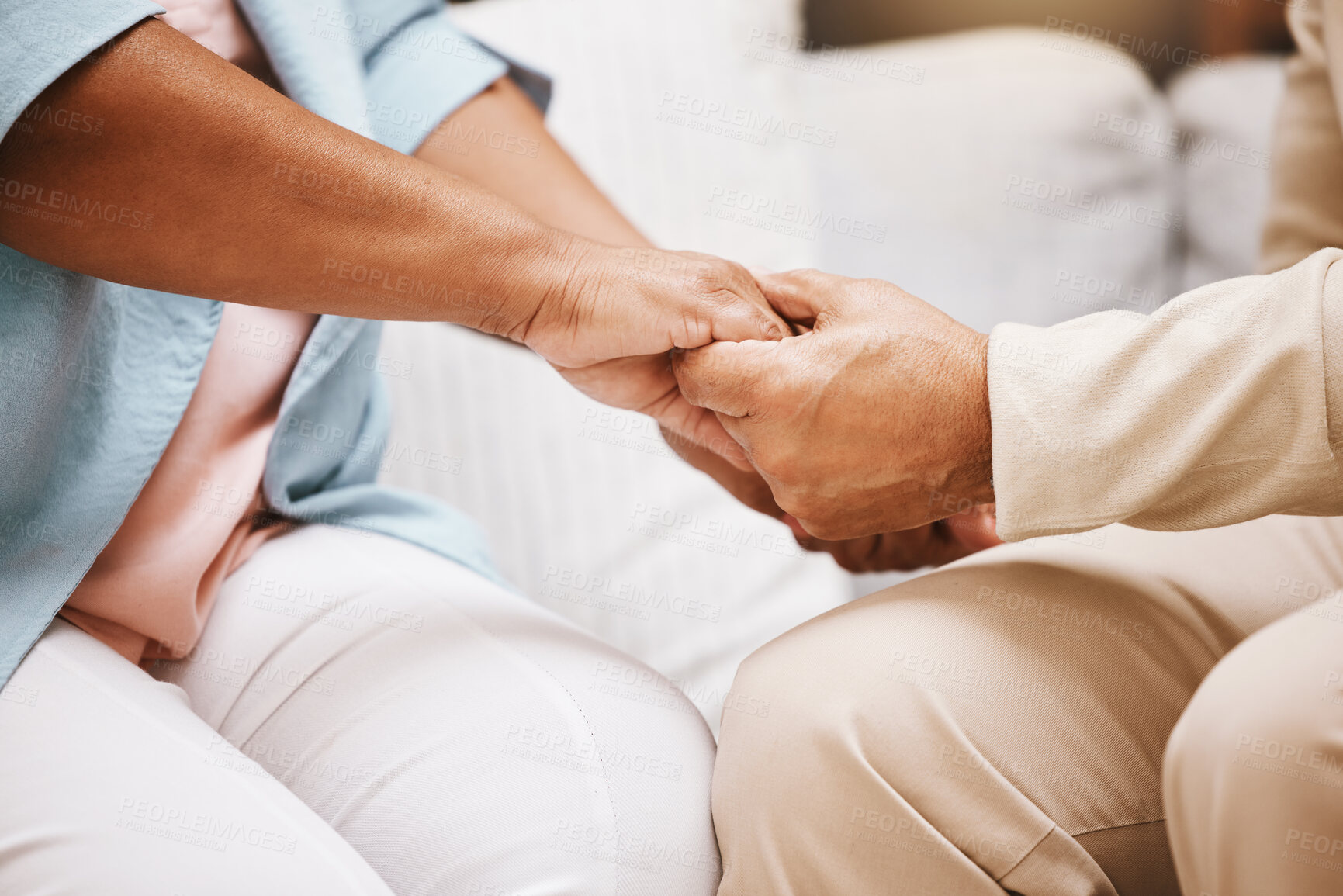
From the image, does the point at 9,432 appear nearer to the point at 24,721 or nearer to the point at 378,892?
the point at 24,721

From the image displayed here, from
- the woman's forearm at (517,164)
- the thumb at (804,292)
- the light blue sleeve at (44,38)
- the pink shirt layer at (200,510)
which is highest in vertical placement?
the light blue sleeve at (44,38)

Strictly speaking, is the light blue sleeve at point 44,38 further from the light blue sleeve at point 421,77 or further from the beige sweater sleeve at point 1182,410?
the beige sweater sleeve at point 1182,410

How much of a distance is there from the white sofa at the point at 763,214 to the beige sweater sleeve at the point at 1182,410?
571 mm

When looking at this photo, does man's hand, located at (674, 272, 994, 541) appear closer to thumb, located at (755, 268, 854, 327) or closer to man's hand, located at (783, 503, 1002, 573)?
thumb, located at (755, 268, 854, 327)

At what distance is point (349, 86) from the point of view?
0.78m

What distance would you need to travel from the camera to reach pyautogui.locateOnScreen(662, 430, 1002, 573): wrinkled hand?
2.80 ft

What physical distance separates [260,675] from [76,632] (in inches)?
4.9

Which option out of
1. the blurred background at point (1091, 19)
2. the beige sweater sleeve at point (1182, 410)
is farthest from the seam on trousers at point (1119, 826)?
the blurred background at point (1091, 19)

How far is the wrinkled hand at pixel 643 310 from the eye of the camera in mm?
691

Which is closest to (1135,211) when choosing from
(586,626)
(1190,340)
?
(1190,340)

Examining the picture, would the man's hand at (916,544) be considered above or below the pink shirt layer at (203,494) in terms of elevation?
below

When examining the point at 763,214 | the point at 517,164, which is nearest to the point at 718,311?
the point at 517,164

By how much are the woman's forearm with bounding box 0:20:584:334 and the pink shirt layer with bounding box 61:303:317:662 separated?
6.0 inches

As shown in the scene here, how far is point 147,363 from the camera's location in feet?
2.18
